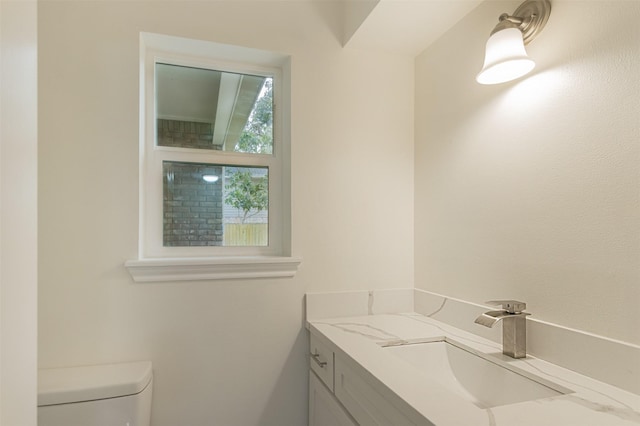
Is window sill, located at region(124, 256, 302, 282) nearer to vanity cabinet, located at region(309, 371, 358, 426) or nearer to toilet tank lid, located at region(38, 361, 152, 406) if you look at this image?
toilet tank lid, located at region(38, 361, 152, 406)

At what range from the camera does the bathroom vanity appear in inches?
29.4

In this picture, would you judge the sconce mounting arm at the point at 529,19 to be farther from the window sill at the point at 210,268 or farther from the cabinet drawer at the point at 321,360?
the cabinet drawer at the point at 321,360

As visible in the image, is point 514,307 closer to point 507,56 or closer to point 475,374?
point 475,374

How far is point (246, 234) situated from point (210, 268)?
0.25m

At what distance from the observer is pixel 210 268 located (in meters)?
1.37

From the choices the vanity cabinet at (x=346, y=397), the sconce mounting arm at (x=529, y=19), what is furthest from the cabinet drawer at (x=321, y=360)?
the sconce mounting arm at (x=529, y=19)

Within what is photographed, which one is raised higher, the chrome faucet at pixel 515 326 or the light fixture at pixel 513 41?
the light fixture at pixel 513 41

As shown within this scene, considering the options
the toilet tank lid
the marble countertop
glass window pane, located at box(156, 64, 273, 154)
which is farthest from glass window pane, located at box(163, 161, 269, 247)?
the marble countertop

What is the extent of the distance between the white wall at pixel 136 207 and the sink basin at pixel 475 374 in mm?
415

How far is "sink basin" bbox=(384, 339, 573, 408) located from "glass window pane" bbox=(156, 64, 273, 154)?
1.07m

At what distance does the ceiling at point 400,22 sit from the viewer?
4.28 feet
